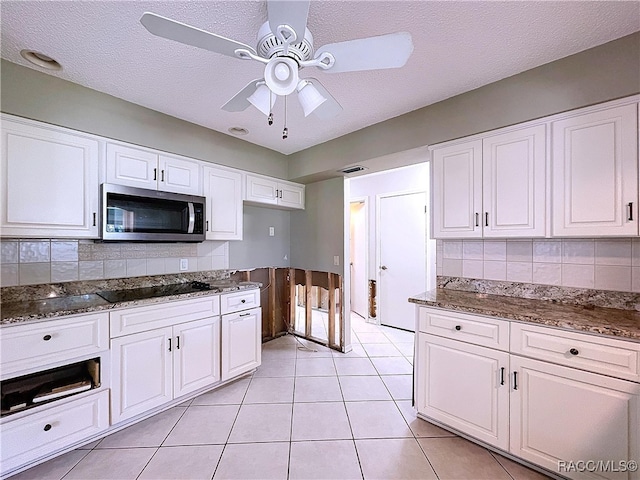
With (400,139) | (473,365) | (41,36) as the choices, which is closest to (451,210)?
(400,139)

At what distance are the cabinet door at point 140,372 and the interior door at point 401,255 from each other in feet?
9.81

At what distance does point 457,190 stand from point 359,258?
8.95 ft

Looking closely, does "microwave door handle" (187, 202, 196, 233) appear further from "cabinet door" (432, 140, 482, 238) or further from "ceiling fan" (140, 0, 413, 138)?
"cabinet door" (432, 140, 482, 238)

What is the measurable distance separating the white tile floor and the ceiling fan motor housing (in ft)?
7.08

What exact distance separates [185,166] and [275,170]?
1095 mm

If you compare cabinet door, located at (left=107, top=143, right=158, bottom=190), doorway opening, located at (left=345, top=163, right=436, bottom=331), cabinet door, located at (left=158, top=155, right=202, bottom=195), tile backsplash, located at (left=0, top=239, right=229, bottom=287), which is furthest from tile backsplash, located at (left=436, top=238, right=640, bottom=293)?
cabinet door, located at (left=107, top=143, right=158, bottom=190)

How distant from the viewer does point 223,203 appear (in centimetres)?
282

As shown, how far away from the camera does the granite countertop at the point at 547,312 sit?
1.38m

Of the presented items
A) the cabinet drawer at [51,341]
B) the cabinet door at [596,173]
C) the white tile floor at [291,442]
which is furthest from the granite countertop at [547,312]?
the cabinet drawer at [51,341]

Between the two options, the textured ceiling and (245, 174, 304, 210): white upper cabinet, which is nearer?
the textured ceiling

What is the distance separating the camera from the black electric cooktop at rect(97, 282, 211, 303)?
2004 mm

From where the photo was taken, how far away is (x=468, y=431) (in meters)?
1.78

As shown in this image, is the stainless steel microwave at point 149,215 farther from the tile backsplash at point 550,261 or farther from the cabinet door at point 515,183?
the cabinet door at point 515,183

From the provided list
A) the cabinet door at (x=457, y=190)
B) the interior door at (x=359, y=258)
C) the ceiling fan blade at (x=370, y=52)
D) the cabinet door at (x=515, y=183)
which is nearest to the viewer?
the ceiling fan blade at (x=370, y=52)
